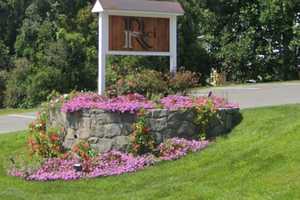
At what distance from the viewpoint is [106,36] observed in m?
13.3

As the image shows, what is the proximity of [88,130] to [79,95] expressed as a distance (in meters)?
1.09

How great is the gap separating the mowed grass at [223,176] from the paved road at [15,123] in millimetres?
5681

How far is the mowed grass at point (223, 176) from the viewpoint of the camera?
854 centimetres

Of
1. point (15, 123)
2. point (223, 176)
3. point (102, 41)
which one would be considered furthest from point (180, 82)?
point (15, 123)

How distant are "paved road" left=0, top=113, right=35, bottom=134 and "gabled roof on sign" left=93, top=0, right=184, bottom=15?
5.53 m

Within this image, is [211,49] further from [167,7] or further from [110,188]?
[110,188]

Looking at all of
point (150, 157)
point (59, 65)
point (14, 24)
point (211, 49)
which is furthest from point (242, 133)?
point (14, 24)

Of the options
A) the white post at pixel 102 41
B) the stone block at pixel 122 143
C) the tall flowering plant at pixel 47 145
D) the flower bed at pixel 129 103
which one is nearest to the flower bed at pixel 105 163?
the stone block at pixel 122 143

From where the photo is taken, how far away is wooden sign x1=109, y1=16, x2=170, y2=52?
13453 millimetres

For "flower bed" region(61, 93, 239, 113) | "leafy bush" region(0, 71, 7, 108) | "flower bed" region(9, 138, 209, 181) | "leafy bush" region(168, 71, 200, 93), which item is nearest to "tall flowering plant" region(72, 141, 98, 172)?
"flower bed" region(9, 138, 209, 181)

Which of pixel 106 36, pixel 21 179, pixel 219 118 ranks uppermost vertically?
pixel 106 36

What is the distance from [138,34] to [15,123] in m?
7.38

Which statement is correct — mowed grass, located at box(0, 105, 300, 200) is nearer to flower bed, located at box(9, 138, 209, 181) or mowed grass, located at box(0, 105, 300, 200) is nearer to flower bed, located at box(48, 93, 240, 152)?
flower bed, located at box(9, 138, 209, 181)

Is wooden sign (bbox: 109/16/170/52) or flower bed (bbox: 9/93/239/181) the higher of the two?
wooden sign (bbox: 109/16/170/52)
